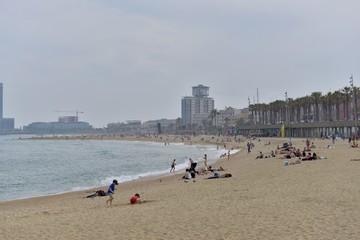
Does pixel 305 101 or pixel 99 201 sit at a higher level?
pixel 305 101

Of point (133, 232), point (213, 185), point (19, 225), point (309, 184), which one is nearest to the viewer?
point (133, 232)

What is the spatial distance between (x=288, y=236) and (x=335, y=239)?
101 centimetres

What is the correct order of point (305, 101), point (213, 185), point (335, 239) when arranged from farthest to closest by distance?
point (305, 101) < point (213, 185) < point (335, 239)

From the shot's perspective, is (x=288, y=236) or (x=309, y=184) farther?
(x=309, y=184)

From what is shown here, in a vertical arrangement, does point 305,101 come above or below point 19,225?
above

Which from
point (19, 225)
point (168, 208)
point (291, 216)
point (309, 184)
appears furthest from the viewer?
point (309, 184)

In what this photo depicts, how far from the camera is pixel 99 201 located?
1808 cm

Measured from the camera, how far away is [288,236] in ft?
29.7

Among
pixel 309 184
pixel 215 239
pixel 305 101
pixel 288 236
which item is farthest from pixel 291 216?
pixel 305 101

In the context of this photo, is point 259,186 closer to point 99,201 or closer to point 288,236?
point 99,201

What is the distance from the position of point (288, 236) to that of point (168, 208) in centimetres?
562

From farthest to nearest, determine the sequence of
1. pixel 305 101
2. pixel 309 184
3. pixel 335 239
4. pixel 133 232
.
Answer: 1. pixel 305 101
2. pixel 309 184
3. pixel 133 232
4. pixel 335 239

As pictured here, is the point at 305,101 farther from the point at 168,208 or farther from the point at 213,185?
the point at 168,208

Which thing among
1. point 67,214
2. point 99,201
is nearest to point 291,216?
point 67,214
